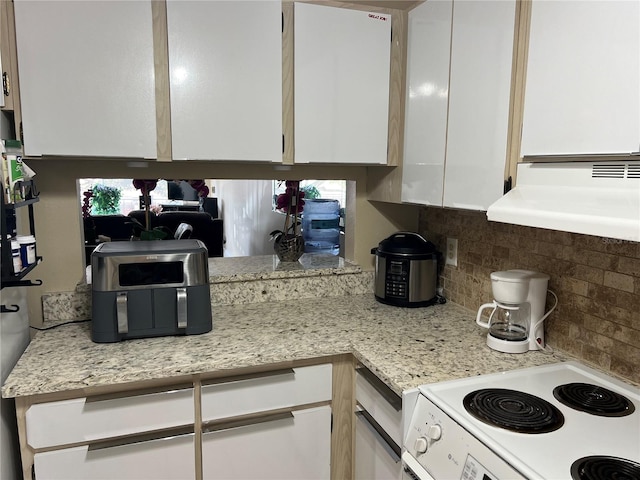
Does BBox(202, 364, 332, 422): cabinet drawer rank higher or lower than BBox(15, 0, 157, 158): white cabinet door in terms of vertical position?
lower

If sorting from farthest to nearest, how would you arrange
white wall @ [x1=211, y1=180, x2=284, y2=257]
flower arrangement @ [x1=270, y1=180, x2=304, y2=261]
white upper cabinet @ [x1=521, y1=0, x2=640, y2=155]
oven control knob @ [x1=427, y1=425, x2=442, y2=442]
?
white wall @ [x1=211, y1=180, x2=284, y2=257]
flower arrangement @ [x1=270, y1=180, x2=304, y2=261]
oven control knob @ [x1=427, y1=425, x2=442, y2=442]
white upper cabinet @ [x1=521, y1=0, x2=640, y2=155]

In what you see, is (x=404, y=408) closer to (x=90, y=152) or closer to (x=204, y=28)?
(x=90, y=152)

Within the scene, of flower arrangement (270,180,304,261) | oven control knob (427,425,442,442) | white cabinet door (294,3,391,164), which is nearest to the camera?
oven control knob (427,425,442,442)

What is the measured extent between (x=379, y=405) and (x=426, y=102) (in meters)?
1.11

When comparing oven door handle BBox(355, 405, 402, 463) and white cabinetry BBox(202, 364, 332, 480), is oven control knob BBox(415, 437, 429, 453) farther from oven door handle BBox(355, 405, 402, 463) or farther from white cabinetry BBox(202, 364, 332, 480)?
white cabinetry BBox(202, 364, 332, 480)

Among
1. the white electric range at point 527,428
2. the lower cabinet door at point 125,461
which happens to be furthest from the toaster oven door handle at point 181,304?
the white electric range at point 527,428

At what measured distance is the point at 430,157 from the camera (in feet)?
5.66

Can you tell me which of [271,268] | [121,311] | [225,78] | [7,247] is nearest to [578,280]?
[271,268]

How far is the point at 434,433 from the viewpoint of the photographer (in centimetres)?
116

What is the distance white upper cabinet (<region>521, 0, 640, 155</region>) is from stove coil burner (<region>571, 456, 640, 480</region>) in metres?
0.66

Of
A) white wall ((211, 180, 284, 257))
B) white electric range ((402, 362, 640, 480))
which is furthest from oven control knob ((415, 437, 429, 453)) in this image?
white wall ((211, 180, 284, 257))

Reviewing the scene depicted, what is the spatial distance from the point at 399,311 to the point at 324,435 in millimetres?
597

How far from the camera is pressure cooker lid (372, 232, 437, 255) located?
195 cm

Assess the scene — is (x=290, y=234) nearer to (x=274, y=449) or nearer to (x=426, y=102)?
(x=426, y=102)
